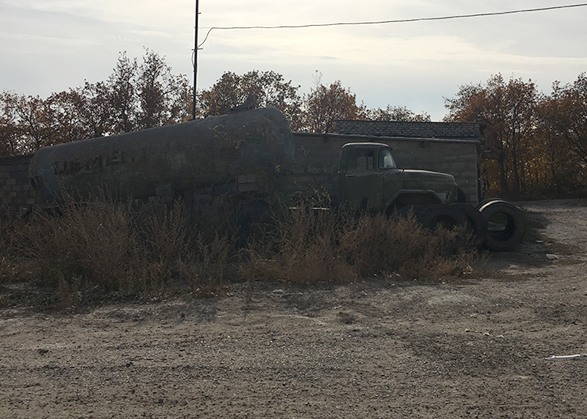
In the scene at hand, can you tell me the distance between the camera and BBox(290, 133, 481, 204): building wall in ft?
48.9

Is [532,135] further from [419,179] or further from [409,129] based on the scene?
[419,179]

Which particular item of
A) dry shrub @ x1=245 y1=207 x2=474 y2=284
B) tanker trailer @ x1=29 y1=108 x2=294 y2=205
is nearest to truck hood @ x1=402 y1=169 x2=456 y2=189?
dry shrub @ x1=245 y1=207 x2=474 y2=284

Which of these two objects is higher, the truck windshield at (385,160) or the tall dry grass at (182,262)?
the truck windshield at (385,160)

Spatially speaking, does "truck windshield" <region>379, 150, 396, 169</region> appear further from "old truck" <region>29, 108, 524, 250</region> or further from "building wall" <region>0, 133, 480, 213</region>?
"building wall" <region>0, 133, 480, 213</region>

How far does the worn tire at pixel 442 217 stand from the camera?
9812 mm

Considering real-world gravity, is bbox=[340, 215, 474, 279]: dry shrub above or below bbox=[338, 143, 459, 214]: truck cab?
below

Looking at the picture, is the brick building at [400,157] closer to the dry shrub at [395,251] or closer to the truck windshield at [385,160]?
the truck windshield at [385,160]

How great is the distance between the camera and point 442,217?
10.1 metres

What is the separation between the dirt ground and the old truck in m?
4.16

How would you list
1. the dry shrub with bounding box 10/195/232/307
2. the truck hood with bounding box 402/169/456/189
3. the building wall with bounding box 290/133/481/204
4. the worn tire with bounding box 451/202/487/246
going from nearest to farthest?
the dry shrub with bounding box 10/195/232/307
the worn tire with bounding box 451/202/487/246
the truck hood with bounding box 402/169/456/189
the building wall with bounding box 290/133/481/204

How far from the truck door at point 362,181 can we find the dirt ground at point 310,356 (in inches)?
155

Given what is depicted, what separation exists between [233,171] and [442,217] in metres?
4.45

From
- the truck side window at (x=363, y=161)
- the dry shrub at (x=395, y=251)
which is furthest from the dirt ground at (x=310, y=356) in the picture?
the truck side window at (x=363, y=161)

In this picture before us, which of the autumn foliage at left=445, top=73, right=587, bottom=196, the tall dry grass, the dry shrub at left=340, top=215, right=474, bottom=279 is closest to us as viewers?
the tall dry grass
